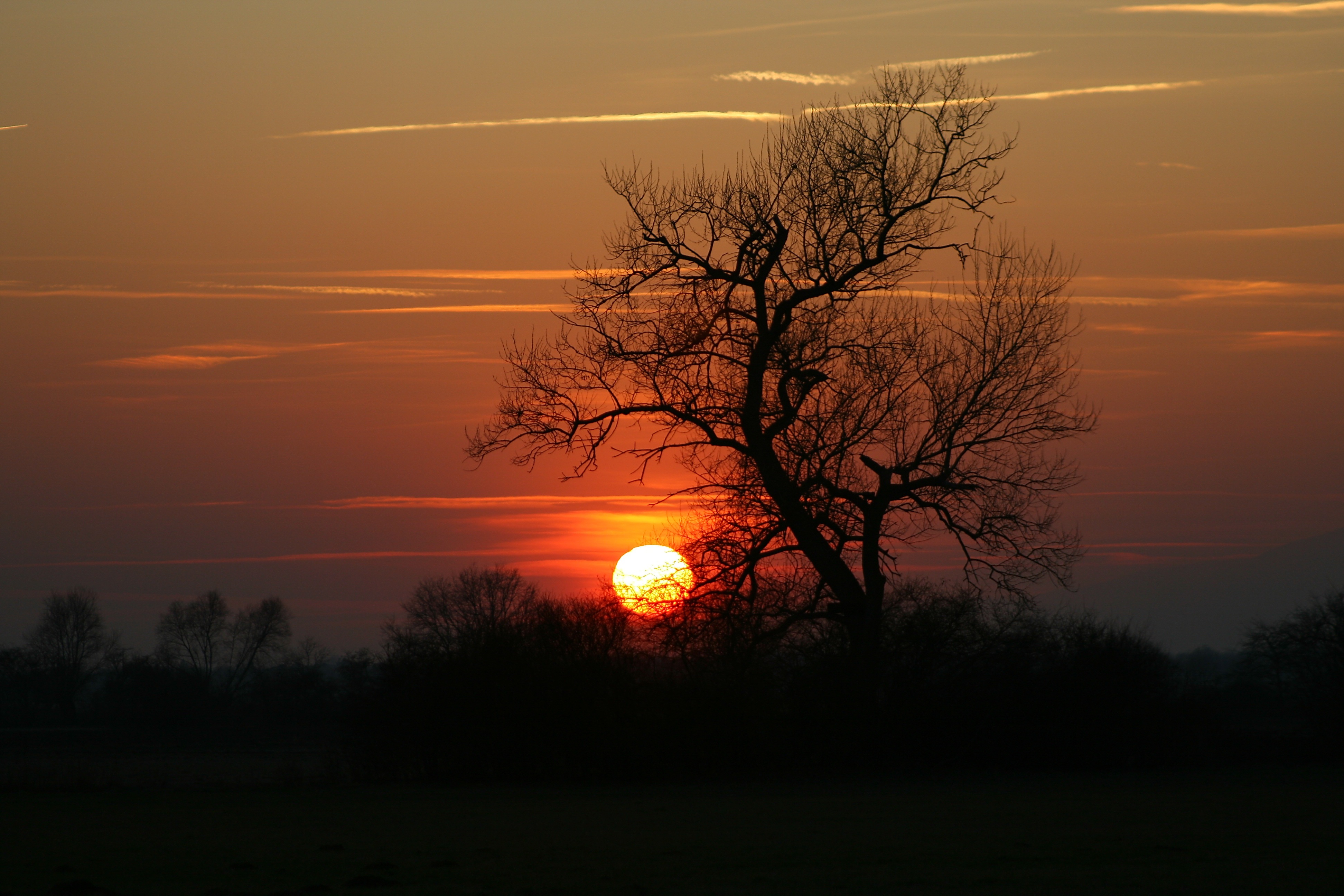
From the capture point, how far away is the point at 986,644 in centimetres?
2459

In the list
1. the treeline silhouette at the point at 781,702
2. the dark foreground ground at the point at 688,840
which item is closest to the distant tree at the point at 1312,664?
the treeline silhouette at the point at 781,702

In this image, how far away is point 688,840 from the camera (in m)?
13.2

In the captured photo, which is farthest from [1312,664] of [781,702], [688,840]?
[688,840]

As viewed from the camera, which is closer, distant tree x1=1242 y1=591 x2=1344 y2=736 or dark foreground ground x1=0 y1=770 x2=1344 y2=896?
dark foreground ground x1=0 y1=770 x2=1344 y2=896

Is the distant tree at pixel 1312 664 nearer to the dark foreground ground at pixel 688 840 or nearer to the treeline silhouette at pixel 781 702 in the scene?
the treeline silhouette at pixel 781 702

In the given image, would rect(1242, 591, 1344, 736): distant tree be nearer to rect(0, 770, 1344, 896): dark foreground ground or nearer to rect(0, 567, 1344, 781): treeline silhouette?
rect(0, 567, 1344, 781): treeline silhouette

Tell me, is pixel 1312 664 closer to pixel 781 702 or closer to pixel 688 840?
pixel 781 702

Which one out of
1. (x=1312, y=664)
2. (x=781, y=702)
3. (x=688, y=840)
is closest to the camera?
(x=688, y=840)

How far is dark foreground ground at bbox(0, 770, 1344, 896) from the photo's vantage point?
10109mm

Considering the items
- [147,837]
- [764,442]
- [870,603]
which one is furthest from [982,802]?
[147,837]

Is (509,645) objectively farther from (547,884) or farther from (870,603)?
(547,884)

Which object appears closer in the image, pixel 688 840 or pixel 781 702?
pixel 688 840

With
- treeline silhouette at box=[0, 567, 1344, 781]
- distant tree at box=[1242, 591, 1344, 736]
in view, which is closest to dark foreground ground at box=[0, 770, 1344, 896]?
treeline silhouette at box=[0, 567, 1344, 781]

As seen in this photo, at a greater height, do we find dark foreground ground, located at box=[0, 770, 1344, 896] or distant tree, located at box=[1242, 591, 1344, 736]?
distant tree, located at box=[1242, 591, 1344, 736]
